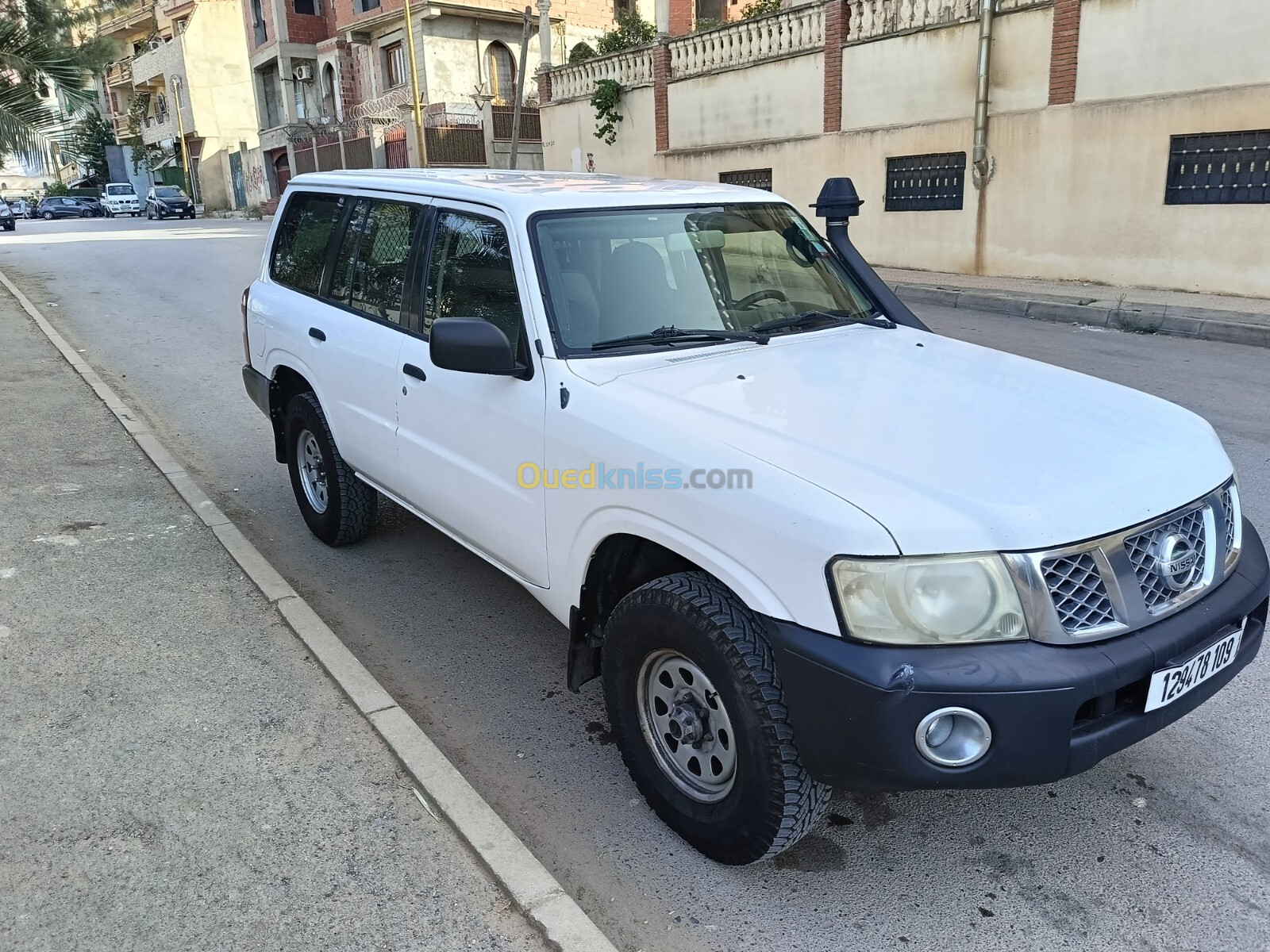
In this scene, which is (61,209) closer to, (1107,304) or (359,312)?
(1107,304)

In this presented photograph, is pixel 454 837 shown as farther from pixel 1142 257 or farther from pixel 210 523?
pixel 1142 257

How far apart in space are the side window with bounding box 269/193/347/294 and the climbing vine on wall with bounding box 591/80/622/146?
1832 cm

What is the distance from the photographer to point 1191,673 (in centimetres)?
250

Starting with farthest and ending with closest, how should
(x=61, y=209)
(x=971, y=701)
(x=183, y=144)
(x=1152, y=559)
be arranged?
1. (x=183, y=144)
2. (x=61, y=209)
3. (x=1152, y=559)
4. (x=971, y=701)

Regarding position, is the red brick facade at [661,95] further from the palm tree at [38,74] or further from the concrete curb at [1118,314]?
the palm tree at [38,74]

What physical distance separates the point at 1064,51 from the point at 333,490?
13272mm

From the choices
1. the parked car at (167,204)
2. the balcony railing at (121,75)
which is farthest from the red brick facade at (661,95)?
the balcony railing at (121,75)

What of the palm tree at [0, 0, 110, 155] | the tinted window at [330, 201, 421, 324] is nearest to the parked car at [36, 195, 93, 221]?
the palm tree at [0, 0, 110, 155]

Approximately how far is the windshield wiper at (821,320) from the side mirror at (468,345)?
0.98 m

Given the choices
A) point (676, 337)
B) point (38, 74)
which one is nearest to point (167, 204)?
point (38, 74)

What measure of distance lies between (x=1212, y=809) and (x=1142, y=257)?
12.5 m

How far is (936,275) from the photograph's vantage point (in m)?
16.0

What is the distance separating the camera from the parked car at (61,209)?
5034 cm

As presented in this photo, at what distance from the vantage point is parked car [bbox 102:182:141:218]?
157 feet
